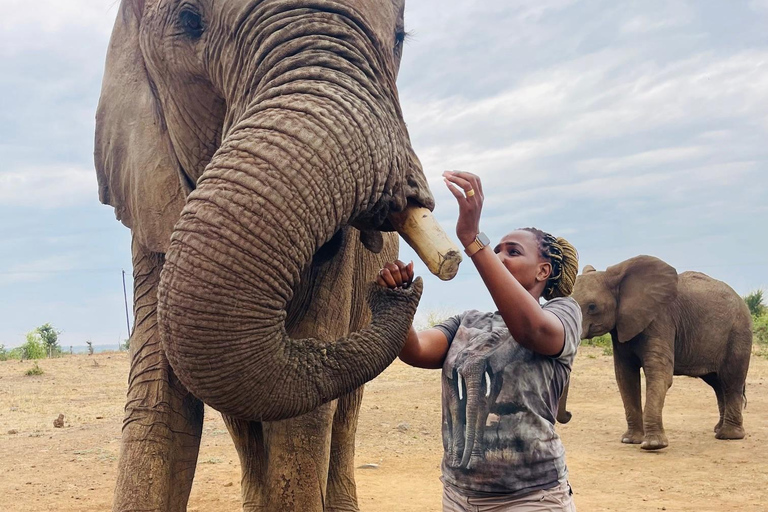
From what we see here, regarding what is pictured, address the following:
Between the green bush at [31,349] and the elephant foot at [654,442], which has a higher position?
the green bush at [31,349]

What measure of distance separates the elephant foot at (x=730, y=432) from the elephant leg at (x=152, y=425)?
743 cm

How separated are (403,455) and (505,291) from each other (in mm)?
5826

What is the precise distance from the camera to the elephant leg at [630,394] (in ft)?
30.7

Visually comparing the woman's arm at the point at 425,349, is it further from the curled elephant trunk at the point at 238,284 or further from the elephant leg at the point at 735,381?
the elephant leg at the point at 735,381

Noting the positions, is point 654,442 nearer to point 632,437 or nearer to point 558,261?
point 632,437

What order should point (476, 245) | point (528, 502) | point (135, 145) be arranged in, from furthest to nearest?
point (135, 145) < point (528, 502) < point (476, 245)

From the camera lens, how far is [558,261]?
2961mm

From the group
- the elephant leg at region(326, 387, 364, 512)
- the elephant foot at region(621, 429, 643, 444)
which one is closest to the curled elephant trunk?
the elephant leg at region(326, 387, 364, 512)

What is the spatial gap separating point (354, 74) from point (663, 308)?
817 centimetres

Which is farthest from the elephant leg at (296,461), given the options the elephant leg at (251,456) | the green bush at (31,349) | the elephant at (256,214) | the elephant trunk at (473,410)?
the green bush at (31,349)

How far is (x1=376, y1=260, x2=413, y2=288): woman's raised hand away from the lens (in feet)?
8.56

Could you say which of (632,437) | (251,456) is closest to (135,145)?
(251,456)

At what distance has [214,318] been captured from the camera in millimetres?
2115

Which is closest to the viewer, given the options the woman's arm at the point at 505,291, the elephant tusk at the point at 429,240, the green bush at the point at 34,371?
the elephant tusk at the point at 429,240
